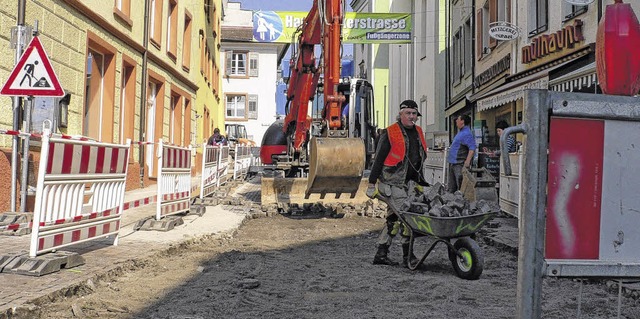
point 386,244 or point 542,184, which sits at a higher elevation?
point 542,184

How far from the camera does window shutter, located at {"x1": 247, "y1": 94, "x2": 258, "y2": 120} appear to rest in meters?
42.7

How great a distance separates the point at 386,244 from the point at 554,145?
434 centimetres

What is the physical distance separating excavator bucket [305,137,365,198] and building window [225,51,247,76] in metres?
34.1

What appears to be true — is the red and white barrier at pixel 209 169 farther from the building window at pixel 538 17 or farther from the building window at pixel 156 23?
the building window at pixel 538 17

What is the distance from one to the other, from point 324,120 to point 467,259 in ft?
17.7

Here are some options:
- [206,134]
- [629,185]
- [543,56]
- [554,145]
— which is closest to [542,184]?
[554,145]

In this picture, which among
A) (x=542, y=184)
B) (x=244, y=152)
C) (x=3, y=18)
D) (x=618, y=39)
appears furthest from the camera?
(x=244, y=152)

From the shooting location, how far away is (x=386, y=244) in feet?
20.9

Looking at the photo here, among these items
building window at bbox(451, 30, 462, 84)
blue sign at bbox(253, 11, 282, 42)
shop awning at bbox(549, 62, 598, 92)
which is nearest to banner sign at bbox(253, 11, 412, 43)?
blue sign at bbox(253, 11, 282, 42)

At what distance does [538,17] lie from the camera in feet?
52.5

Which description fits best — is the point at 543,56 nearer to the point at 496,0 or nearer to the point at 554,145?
the point at 496,0

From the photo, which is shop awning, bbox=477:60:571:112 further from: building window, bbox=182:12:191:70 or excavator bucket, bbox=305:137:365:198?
building window, bbox=182:12:191:70

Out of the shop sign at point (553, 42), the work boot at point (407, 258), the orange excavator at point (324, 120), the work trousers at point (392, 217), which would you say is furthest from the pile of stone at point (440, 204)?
the shop sign at point (553, 42)

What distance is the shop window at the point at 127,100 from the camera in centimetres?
1420
